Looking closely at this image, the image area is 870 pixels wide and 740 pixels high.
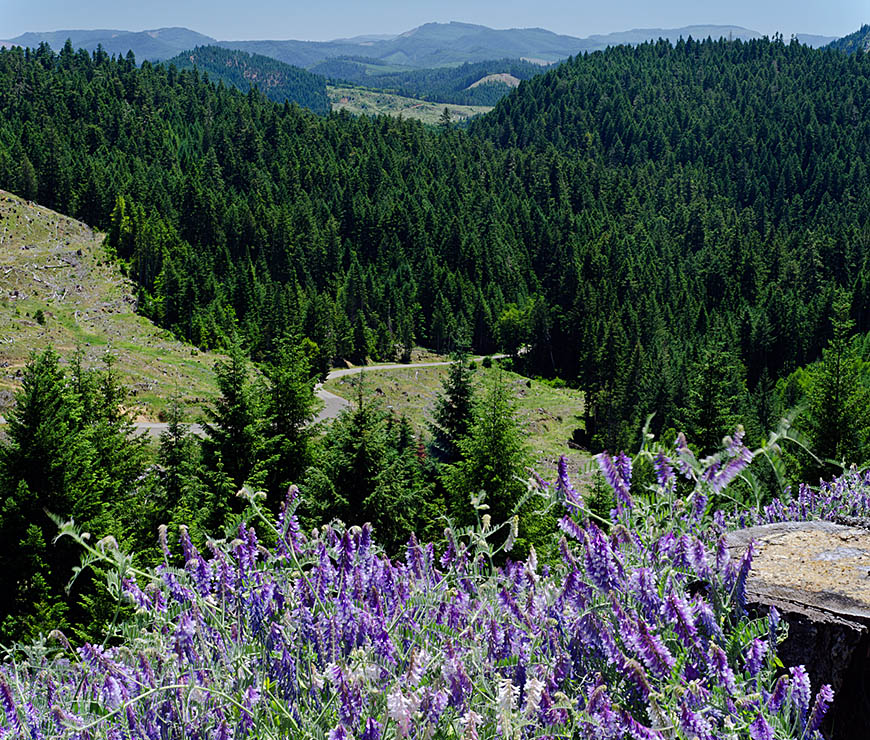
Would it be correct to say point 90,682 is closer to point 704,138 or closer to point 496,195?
point 496,195

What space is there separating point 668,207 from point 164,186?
94072 millimetres

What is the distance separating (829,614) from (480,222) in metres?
122

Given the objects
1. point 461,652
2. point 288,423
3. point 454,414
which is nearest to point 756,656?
point 461,652

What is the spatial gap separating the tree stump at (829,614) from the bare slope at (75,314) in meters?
38.0

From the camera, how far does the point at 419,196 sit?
125 meters

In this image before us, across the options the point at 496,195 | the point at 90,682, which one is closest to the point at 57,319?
the point at 90,682

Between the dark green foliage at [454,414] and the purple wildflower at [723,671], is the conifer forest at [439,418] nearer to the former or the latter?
the purple wildflower at [723,671]

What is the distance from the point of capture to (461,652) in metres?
2.94

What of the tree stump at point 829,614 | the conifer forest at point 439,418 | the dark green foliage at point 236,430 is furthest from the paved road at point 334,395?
the tree stump at point 829,614

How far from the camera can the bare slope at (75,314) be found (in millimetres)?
51219

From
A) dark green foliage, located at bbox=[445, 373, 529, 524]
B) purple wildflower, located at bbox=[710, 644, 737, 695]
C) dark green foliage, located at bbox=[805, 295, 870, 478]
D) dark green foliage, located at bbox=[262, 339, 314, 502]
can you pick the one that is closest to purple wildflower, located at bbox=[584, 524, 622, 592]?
purple wildflower, located at bbox=[710, 644, 737, 695]

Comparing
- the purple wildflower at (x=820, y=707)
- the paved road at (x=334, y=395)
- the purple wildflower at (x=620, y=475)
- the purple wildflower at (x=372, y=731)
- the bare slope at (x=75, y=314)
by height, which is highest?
the purple wildflower at (x=620, y=475)

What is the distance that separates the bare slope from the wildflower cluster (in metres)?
37.3

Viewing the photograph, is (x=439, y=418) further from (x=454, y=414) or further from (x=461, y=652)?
(x=461, y=652)
